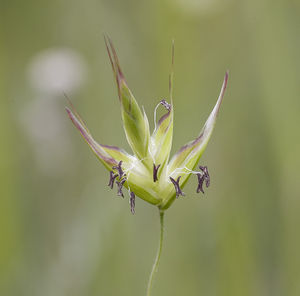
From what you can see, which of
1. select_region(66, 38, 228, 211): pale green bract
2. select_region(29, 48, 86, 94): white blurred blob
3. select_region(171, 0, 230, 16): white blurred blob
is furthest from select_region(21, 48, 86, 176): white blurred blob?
select_region(66, 38, 228, 211): pale green bract

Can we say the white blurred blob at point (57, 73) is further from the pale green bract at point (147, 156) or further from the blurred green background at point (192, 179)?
the pale green bract at point (147, 156)

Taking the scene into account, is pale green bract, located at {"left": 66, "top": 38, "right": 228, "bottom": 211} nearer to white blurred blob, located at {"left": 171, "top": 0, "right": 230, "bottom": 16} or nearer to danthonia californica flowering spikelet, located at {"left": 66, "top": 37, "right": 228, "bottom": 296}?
danthonia californica flowering spikelet, located at {"left": 66, "top": 37, "right": 228, "bottom": 296}

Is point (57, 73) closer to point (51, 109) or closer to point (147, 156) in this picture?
point (51, 109)

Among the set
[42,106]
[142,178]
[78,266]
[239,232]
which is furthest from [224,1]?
[142,178]

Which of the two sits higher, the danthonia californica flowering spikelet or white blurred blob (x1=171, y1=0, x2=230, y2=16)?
white blurred blob (x1=171, y1=0, x2=230, y2=16)

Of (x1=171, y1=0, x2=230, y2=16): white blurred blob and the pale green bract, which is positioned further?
(x1=171, y1=0, x2=230, y2=16): white blurred blob

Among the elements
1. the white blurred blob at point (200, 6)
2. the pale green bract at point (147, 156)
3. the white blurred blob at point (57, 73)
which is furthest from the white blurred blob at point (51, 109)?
the pale green bract at point (147, 156)

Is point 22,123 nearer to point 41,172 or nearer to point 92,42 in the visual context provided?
point 41,172
